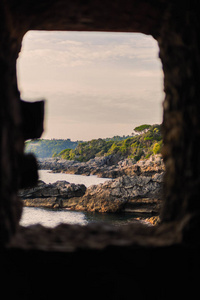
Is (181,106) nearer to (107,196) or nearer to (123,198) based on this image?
(123,198)

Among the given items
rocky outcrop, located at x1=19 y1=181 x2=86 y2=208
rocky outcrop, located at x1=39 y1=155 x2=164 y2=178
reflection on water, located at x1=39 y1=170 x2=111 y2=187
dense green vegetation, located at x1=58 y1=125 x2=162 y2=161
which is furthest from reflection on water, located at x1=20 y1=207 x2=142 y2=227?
dense green vegetation, located at x1=58 y1=125 x2=162 y2=161

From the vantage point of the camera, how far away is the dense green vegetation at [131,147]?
3809 inches

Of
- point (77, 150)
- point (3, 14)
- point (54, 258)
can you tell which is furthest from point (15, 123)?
point (77, 150)

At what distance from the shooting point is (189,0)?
3.16m

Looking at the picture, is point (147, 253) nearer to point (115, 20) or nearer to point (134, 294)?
point (134, 294)

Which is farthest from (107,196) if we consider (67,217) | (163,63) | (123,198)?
(163,63)

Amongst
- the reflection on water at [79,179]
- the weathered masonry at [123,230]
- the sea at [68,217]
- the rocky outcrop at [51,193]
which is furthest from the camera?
the reflection on water at [79,179]

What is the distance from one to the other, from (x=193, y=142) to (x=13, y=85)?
8.12ft

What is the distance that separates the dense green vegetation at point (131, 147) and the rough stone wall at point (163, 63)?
6626cm

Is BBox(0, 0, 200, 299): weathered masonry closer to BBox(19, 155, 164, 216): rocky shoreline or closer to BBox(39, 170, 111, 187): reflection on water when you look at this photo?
BBox(19, 155, 164, 216): rocky shoreline

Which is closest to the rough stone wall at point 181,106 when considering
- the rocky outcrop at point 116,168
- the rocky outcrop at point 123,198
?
the rocky outcrop at point 123,198

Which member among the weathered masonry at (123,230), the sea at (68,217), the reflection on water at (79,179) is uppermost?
the weathered masonry at (123,230)

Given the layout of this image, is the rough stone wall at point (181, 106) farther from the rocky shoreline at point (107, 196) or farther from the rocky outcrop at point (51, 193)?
the rocky outcrop at point (51, 193)

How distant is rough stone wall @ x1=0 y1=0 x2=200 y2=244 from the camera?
3.21 meters
